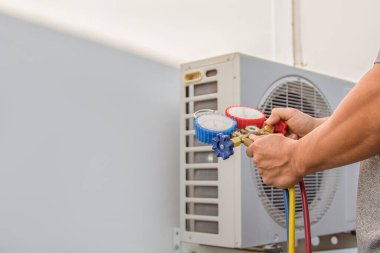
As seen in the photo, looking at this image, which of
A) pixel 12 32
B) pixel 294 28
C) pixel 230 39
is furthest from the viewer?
pixel 294 28

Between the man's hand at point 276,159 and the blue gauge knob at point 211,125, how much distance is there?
0.15ft

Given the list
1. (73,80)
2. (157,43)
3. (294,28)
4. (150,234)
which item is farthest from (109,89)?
(294,28)

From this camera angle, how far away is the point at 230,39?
54.0 inches

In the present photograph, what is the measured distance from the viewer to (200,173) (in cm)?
112

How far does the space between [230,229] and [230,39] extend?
0.62 meters

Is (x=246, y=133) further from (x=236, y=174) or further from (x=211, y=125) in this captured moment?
(x=236, y=174)

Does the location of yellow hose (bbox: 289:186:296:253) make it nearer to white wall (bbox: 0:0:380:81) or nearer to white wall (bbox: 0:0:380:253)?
white wall (bbox: 0:0:380:253)

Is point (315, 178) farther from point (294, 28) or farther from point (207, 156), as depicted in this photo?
point (294, 28)

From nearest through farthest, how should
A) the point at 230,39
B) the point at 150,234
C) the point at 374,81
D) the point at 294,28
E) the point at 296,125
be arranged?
the point at 374,81
the point at 296,125
the point at 150,234
the point at 230,39
the point at 294,28

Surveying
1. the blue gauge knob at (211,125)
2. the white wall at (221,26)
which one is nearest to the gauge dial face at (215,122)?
the blue gauge knob at (211,125)

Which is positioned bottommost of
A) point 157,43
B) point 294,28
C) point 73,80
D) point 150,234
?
point 150,234

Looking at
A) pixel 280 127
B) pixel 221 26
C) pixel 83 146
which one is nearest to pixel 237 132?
pixel 280 127

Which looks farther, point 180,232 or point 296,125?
point 180,232

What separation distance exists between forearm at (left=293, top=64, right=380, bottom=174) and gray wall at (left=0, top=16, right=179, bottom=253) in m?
0.55
